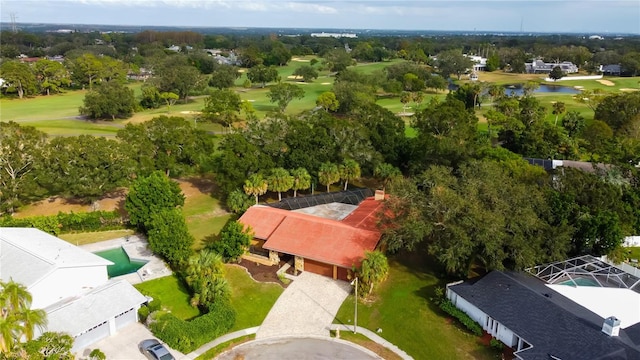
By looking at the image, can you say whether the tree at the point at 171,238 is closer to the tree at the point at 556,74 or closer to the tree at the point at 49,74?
the tree at the point at 49,74

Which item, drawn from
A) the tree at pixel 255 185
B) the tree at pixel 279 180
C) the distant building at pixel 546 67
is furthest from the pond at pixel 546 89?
the tree at pixel 255 185

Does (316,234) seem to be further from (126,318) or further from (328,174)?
(126,318)

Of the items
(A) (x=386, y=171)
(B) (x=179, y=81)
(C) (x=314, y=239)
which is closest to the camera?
(C) (x=314, y=239)

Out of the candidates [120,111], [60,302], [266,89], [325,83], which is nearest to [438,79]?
[325,83]

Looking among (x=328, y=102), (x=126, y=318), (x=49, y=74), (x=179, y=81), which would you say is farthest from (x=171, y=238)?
(x=49, y=74)

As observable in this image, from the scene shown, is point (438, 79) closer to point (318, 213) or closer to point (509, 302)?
point (318, 213)

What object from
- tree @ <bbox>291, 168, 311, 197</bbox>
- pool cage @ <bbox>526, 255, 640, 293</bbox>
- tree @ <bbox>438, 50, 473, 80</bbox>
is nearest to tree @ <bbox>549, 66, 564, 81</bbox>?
tree @ <bbox>438, 50, 473, 80</bbox>

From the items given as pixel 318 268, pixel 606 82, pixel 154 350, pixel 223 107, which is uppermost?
pixel 606 82
